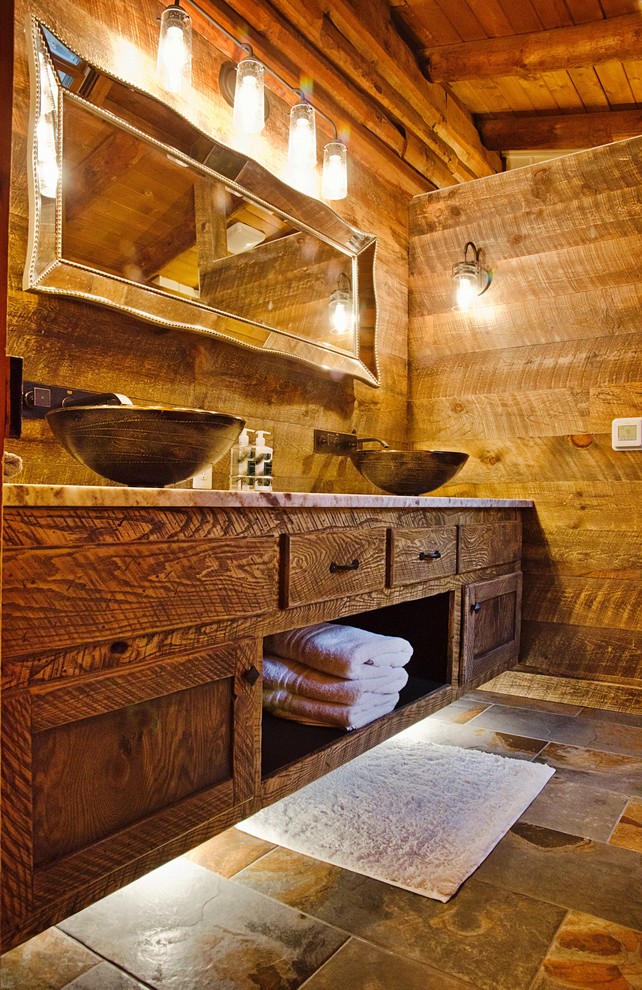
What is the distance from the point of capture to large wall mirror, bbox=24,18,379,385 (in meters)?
1.60

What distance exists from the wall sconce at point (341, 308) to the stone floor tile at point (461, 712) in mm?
1499

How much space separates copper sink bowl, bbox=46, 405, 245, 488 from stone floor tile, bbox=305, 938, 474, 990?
89cm

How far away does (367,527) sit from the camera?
1694mm

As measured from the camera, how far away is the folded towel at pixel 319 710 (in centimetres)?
168

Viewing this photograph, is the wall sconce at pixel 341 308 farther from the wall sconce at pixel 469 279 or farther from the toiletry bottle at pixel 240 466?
the toiletry bottle at pixel 240 466

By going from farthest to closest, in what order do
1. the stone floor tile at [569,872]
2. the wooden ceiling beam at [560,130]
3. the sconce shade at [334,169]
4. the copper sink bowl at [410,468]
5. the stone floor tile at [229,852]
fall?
the wooden ceiling beam at [560,130] < the sconce shade at [334,169] < the copper sink bowl at [410,468] < the stone floor tile at [229,852] < the stone floor tile at [569,872]

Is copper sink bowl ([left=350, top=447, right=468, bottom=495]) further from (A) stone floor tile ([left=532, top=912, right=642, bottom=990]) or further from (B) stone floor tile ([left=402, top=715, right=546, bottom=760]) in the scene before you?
(A) stone floor tile ([left=532, top=912, right=642, bottom=990])

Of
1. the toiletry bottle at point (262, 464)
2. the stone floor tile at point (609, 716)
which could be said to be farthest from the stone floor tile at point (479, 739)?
the toiletry bottle at point (262, 464)

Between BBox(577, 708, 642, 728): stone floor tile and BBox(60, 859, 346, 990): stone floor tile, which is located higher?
BBox(60, 859, 346, 990): stone floor tile

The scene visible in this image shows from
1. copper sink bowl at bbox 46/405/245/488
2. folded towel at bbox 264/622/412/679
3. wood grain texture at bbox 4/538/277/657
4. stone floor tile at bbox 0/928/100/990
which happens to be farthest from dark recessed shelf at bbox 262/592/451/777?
copper sink bowl at bbox 46/405/245/488

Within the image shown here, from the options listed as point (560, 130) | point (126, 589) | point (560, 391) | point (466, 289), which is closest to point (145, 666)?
point (126, 589)

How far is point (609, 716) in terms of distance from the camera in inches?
101

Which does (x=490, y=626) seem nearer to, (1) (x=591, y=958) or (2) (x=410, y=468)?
(2) (x=410, y=468)

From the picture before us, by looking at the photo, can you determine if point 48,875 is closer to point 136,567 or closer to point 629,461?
point 136,567
